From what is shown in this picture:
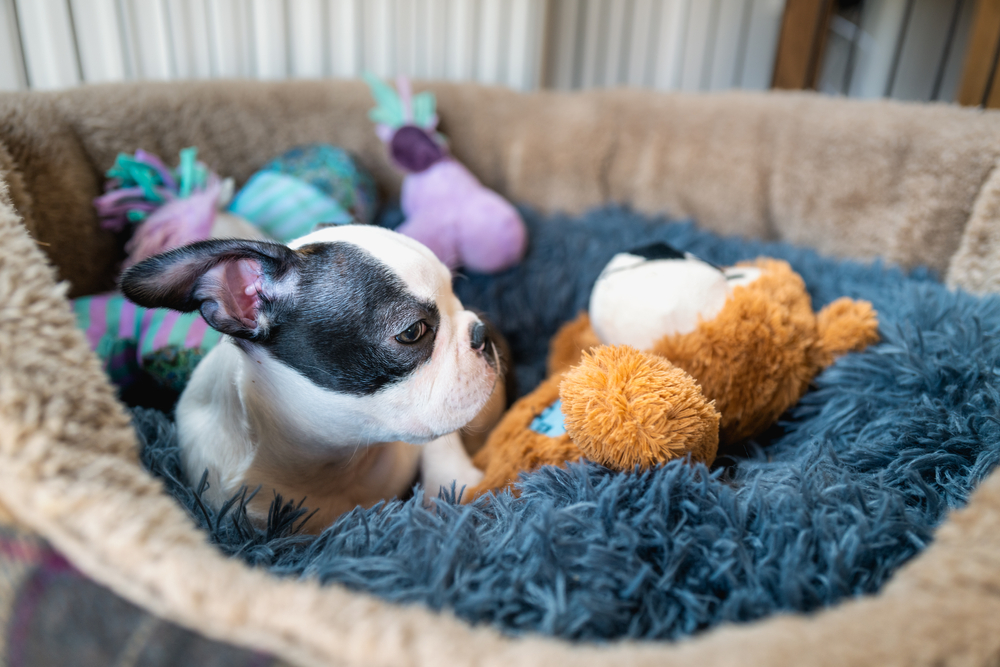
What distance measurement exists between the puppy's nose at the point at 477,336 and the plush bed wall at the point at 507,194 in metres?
0.43

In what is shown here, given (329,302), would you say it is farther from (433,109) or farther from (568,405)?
(433,109)

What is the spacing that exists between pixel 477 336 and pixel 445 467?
0.32 m

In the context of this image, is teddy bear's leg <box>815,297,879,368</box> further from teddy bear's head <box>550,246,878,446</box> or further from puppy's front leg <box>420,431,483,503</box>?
puppy's front leg <box>420,431,483,503</box>

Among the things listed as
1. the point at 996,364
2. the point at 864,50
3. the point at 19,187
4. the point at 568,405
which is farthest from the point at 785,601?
the point at 864,50

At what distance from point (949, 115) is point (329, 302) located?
1.42 metres

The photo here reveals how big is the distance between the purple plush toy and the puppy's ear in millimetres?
632

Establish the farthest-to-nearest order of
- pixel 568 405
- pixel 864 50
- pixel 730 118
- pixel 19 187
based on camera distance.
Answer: pixel 864 50 < pixel 730 118 < pixel 19 187 < pixel 568 405

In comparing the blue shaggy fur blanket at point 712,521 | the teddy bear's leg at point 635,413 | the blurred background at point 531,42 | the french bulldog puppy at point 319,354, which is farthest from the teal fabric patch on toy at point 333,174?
the teddy bear's leg at point 635,413

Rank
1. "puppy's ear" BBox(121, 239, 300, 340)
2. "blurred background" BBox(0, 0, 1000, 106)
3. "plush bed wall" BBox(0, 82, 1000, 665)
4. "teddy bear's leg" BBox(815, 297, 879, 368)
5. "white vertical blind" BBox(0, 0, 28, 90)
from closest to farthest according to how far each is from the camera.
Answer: "plush bed wall" BBox(0, 82, 1000, 665) < "puppy's ear" BBox(121, 239, 300, 340) < "teddy bear's leg" BBox(815, 297, 879, 368) < "white vertical blind" BBox(0, 0, 28, 90) < "blurred background" BBox(0, 0, 1000, 106)

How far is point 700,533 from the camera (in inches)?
26.6

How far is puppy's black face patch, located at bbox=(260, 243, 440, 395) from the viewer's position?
837 millimetres

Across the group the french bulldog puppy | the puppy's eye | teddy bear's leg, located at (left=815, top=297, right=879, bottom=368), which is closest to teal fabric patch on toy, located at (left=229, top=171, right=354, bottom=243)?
the french bulldog puppy

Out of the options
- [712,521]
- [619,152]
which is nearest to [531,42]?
[619,152]

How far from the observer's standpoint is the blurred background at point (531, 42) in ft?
4.99
